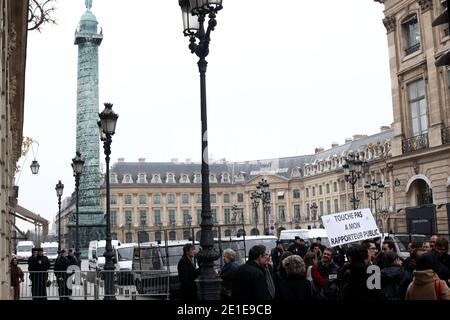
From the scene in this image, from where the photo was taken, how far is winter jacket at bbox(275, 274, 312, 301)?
19.3ft

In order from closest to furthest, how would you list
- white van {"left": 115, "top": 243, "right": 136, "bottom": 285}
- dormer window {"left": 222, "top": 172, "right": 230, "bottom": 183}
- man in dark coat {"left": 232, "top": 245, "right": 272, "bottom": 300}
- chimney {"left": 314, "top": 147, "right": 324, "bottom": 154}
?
man in dark coat {"left": 232, "top": 245, "right": 272, "bottom": 300}, white van {"left": 115, "top": 243, "right": 136, "bottom": 285}, chimney {"left": 314, "top": 147, "right": 324, "bottom": 154}, dormer window {"left": 222, "top": 172, "right": 230, "bottom": 183}

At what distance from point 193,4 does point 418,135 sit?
18.4 m

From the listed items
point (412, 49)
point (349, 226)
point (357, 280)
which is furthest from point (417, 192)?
point (357, 280)

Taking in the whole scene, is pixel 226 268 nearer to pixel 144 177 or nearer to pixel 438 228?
pixel 438 228

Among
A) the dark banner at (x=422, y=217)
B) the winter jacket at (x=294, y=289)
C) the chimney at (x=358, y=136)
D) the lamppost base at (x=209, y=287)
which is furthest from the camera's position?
the chimney at (x=358, y=136)

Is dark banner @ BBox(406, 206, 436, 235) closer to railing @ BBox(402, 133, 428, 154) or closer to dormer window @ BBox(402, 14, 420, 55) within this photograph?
railing @ BBox(402, 133, 428, 154)

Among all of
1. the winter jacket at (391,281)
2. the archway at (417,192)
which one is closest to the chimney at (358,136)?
the archway at (417,192)

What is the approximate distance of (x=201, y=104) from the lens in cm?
998

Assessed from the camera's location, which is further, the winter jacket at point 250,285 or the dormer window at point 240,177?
the dormer window at point 240,177

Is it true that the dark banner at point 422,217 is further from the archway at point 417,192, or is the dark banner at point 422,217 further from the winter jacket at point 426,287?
the winter jacket at point 426,287

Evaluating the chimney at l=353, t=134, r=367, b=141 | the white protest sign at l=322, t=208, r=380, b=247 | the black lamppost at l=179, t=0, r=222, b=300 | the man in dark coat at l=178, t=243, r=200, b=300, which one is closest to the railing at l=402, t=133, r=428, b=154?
the white protest sign at l=322, t=208, r=380, b=247

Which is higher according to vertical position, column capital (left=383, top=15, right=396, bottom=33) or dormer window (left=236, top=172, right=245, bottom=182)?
dormer window (left=236, top=172, right=245, bottom=182)

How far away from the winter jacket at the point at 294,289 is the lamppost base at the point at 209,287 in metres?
3.21

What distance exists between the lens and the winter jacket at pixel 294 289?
231 inches
